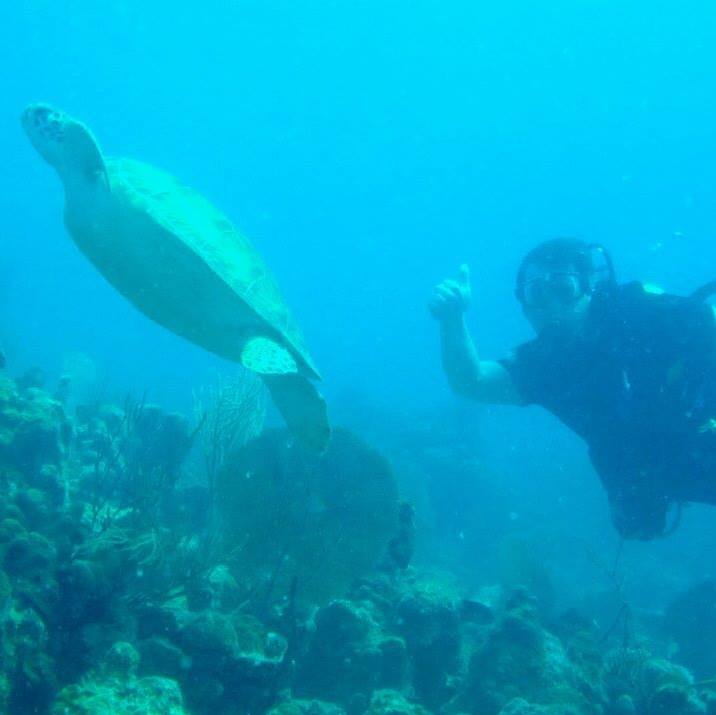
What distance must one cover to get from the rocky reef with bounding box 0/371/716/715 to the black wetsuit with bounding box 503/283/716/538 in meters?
1.35

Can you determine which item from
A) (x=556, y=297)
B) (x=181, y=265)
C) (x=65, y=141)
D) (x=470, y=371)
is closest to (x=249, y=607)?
(x=470, y=371)

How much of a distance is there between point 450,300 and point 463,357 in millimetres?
600

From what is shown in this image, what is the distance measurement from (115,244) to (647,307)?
4.95 metres

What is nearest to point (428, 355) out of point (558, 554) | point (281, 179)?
point (281, 179)

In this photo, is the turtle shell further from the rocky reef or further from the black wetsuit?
the black wetsuit

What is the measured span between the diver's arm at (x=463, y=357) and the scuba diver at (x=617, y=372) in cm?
1

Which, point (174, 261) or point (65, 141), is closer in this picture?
point (65, 141)

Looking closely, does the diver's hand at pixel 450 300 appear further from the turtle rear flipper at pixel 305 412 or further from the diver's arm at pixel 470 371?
the turtle rear flipper at pixel 305 412

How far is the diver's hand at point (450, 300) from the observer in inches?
212

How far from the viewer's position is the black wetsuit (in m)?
5.01

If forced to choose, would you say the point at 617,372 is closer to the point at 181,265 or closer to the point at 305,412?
the point at 305,412

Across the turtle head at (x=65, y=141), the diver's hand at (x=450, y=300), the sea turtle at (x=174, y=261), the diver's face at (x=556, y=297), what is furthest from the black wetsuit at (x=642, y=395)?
the turtle head at (x=65, y=141)

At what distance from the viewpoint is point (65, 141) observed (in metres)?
5.29

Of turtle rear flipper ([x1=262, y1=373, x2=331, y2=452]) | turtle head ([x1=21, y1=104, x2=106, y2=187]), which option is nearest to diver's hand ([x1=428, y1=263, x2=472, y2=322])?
turtle rear flipper ([x1=262, y1=373, x2=331, y2=452])
